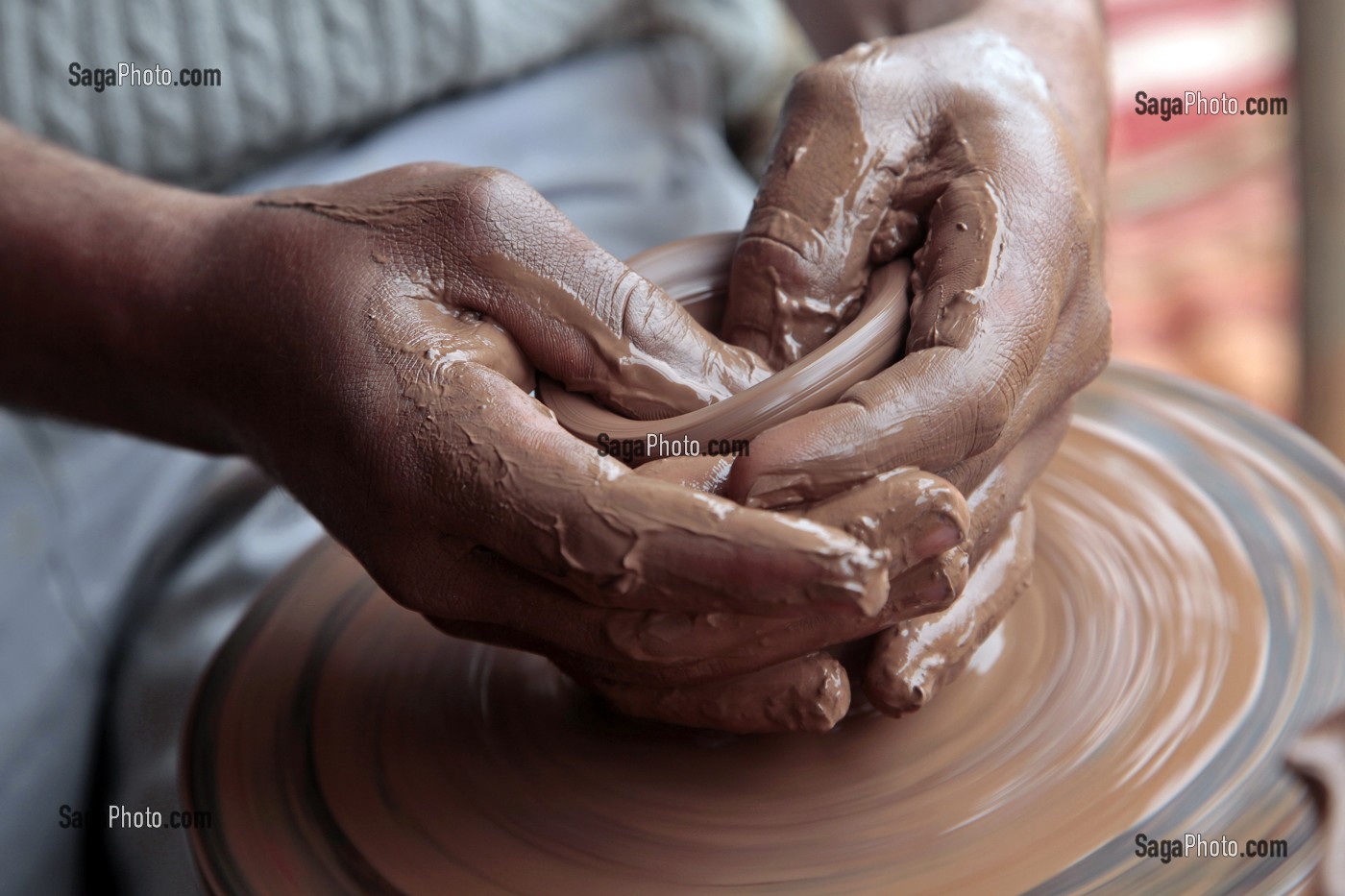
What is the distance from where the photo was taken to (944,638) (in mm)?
958

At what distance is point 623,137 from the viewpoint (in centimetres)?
174

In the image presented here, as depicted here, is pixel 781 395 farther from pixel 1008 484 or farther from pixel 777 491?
pixel 1008 484

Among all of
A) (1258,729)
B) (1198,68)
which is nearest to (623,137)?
(1258,729)

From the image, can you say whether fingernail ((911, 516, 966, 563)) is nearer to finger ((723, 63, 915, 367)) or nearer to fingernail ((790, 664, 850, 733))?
fingernail ((790, 664, 850, 733))

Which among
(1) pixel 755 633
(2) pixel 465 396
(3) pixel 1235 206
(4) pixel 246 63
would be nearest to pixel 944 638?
(1) pixel 755 633

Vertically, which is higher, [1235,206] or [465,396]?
[465,396]

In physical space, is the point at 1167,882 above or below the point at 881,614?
below

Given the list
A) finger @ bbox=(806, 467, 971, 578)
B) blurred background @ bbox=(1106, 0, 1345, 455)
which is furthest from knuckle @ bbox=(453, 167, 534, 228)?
blurred background @ bbox=(1106, 0, 1345, 455)

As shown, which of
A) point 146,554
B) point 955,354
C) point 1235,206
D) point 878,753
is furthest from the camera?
point 1235,206

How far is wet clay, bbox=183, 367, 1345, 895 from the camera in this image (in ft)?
2.93

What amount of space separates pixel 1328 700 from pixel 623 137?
1.19m

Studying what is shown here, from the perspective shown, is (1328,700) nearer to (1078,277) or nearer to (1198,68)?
(1078,277)

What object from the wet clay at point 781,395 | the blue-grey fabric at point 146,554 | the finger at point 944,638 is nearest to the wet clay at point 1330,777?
the finger at point 944,638

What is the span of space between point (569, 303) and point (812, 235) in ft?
0.74
